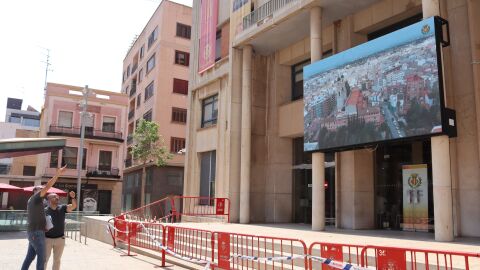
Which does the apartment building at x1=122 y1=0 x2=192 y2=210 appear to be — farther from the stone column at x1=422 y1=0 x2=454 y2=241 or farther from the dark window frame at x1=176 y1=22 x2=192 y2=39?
the stone column at x1=422 y1=0 x2=454 y2=241

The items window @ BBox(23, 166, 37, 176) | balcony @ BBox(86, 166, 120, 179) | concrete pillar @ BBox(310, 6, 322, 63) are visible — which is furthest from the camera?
window @ BBox(23, 166, 37, 176)

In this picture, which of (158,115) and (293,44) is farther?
(158,115)

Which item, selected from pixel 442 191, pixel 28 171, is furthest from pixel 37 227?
pixel 28 171

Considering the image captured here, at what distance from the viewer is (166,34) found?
45719 millimetres

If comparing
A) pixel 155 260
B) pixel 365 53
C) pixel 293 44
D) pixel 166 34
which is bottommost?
pixel 155 260

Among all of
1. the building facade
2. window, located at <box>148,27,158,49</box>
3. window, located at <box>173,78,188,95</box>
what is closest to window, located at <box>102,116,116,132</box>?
window, located at <box>148,27,158,49</box>

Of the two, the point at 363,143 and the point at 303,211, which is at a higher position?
the point at 363,143

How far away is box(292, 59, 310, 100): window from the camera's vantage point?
2153 cm

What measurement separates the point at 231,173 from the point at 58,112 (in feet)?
119

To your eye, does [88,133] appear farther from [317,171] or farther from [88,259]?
[317,171]

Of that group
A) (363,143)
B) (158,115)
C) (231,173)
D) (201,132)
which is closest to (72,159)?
(158,115)

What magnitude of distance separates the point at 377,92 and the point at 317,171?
148 inches

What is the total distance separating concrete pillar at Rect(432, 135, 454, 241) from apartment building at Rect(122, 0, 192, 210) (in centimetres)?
3181

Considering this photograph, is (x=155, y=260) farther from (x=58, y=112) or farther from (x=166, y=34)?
(x=58, y=112)
